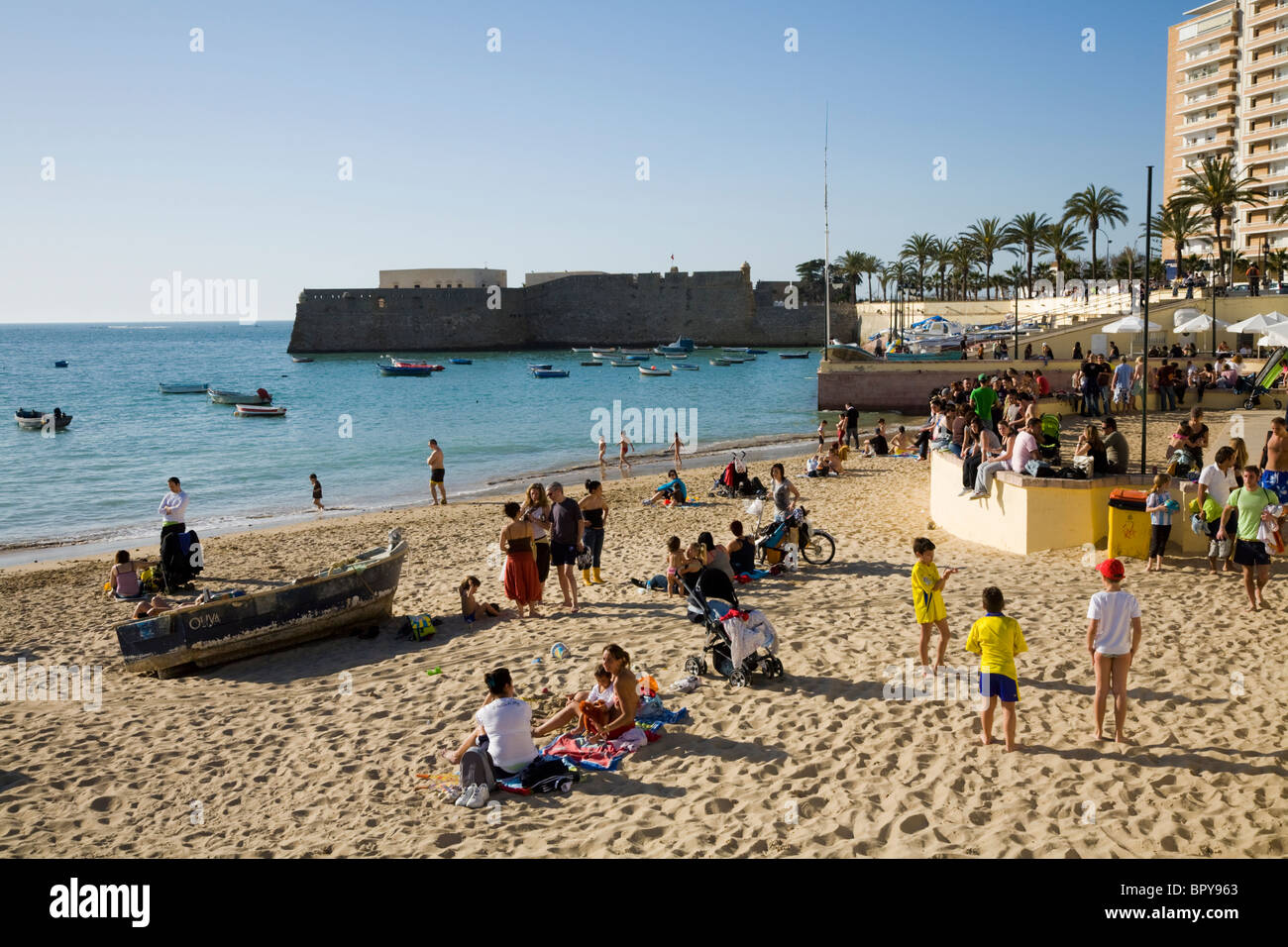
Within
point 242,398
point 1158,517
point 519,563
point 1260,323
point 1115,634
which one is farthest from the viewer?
point 242,398

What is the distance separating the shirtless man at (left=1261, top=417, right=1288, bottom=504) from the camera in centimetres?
948

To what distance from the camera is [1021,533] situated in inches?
446

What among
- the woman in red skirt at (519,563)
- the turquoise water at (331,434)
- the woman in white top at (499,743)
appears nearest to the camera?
the woman in white top at (499,743)

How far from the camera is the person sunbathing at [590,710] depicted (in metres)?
6.74

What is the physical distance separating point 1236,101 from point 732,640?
77429mm

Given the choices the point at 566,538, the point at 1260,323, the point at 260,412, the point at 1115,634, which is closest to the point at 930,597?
the point at 1115,634

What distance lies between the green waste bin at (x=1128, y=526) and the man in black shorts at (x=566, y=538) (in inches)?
228

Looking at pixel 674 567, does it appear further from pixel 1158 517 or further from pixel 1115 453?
pixel 1115 453

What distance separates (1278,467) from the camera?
376 inches

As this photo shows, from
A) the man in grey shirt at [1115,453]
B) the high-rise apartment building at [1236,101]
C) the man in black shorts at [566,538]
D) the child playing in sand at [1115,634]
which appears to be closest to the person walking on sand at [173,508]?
the man in black shorts at [566,538]

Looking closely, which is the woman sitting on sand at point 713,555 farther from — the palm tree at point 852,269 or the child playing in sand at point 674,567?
the palm tree at point 852,269
